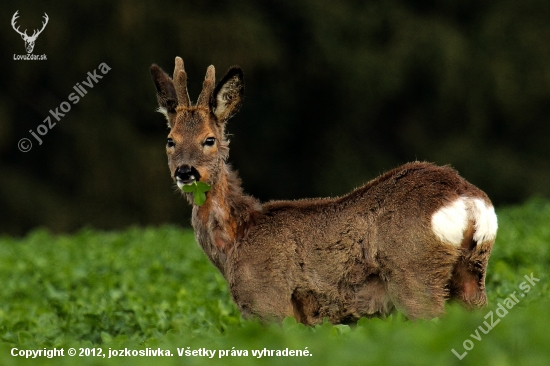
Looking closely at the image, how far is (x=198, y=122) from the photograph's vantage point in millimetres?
7762

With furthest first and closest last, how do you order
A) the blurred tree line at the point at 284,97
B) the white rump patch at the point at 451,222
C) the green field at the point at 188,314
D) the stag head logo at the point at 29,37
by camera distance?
the blurred tree line at the point at 284,97 < the stag head logo at the point at 29,37 < the white rump patch at the point at 451,222 < the green field at the point at 188,314

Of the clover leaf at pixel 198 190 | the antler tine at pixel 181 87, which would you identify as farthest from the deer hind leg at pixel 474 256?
the antler tine at pixel 181 87

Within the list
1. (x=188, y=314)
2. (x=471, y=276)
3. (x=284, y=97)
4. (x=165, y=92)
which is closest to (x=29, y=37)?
(x=284, y=97)

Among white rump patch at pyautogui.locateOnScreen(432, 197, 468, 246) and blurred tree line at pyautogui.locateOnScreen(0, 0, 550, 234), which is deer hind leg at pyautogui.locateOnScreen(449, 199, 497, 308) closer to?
white rump patch at pyautogui.locateOnScreen(432, 197, 468, 246)

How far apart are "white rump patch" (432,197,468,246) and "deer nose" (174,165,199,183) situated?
1.79 meters

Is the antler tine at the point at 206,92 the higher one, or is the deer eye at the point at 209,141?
the antler tine at the point at 206,92

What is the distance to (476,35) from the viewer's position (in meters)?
30.0

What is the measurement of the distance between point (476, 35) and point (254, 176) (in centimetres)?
794

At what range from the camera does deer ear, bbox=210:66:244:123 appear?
7.77m

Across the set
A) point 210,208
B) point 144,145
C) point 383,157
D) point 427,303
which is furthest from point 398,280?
point 383,157

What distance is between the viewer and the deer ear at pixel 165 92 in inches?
314

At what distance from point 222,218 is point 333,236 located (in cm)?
91

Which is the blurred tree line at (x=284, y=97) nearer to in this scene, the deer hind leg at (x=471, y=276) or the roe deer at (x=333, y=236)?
the roe deer at (x=333, y=236)

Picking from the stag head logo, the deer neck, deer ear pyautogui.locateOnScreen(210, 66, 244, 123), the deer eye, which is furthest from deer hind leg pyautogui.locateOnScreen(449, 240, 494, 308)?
the stag head logo
